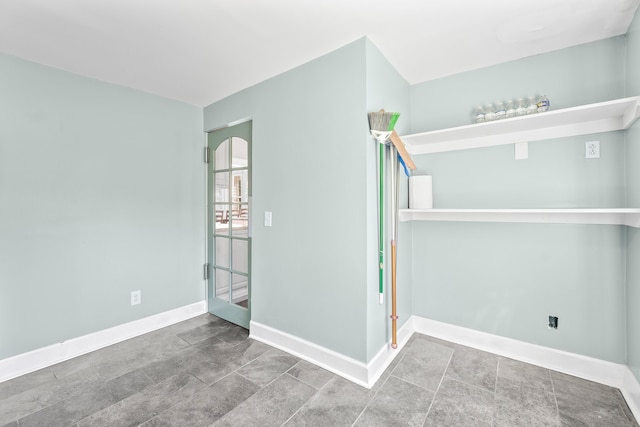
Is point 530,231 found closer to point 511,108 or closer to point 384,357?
point 511,108

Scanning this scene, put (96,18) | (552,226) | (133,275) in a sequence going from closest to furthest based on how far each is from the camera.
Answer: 1. (96,18)
2. (552,226)
3. (133,275)

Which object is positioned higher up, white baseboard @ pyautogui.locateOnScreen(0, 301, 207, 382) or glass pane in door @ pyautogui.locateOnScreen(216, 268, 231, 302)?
glass pane in door @ pyautogui.locateOnScreen(216, 268, 231, 302)

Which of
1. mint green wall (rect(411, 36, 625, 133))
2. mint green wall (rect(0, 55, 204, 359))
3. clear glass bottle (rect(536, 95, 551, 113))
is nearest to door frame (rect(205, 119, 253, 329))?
mint green wall (rect(0, 55, 204, 359))

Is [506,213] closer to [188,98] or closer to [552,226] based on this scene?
[552,226]

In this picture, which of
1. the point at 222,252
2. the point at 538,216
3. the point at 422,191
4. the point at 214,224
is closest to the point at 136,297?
the point at 222,252

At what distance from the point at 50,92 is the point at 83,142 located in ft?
1.27

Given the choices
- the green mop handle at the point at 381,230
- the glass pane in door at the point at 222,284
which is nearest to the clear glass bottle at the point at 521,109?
the green mop handle at the point at 381,230

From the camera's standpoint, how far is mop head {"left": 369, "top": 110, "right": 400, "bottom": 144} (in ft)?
5.98

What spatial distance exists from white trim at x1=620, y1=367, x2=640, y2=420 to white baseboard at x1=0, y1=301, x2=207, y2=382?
3.32 meters

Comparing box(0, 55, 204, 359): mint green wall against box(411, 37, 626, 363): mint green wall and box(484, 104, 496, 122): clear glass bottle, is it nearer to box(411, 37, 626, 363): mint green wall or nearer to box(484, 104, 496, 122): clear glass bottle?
box(411, 37, 626, 363): mint green wall

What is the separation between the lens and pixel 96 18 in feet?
5.50

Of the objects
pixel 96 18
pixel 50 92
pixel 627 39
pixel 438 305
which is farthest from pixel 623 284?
pixel 50 92

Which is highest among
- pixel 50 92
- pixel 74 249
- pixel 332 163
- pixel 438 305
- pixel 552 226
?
pixel 50 92

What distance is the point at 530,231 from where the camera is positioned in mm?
2094
